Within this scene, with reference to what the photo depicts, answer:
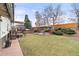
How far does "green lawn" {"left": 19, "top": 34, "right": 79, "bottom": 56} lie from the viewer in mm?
3684

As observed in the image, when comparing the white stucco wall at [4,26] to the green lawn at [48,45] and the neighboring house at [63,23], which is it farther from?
the neighboring house at [63,23]

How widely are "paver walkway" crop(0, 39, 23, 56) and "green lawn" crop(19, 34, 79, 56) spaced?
67 millimetres

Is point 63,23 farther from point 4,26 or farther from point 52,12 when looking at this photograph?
point 4,26

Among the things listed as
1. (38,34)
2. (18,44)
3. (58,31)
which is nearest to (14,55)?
(18,44)

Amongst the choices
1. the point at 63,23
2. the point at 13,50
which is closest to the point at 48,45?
the point at 63,23

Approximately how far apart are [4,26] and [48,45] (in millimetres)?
658

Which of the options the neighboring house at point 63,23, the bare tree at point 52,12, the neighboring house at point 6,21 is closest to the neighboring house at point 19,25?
the neighboring house at point 6,21

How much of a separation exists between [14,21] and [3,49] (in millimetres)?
415

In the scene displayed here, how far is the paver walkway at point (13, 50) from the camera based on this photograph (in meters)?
3.65

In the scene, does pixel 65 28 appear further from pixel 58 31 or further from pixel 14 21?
pixel 14 21

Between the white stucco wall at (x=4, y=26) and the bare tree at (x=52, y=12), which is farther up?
the bare tree at (x=52, y=12)

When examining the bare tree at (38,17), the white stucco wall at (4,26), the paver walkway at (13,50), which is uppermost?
the bare tree at (38,17)

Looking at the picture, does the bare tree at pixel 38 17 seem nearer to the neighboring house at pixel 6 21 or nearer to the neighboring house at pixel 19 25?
the neighboring house at pixel 19 25

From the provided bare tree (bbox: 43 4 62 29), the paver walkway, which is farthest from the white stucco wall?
bare tree (bbox: 43 4 62 29)
